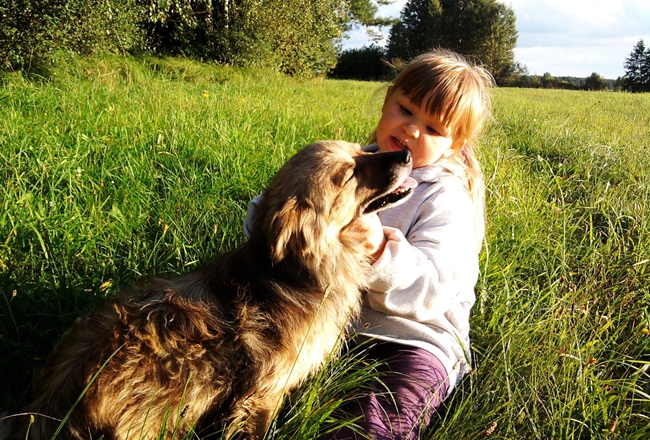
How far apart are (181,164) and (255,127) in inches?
66.2

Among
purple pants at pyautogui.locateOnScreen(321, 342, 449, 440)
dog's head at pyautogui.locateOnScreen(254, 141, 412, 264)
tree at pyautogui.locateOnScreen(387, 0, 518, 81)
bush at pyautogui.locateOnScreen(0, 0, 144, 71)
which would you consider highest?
tree at pyautogui.locateOnScreen(387, 0, 518, 81)

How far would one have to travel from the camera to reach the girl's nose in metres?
2.83

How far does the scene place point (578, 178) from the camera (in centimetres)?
498

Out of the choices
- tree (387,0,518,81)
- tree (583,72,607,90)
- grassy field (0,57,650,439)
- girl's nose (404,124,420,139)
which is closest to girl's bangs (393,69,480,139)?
girl's nose (404,124,420,139)

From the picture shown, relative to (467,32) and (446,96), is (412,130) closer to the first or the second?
(446,96)

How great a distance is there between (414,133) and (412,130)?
2 centimetres

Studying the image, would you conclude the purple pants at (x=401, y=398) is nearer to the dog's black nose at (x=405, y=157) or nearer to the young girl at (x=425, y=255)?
the young girl at (x=425, y=255)

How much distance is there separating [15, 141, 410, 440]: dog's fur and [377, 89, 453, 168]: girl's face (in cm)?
59

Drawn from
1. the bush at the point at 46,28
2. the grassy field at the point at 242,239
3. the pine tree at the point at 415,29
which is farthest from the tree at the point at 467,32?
the grassy field at the point at 242,239

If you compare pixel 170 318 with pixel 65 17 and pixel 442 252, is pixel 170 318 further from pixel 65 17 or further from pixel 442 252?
pixel 65 17

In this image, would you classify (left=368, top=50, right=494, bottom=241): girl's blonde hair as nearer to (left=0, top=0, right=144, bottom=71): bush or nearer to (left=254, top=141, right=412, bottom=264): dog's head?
(left=254, top=141, right=412, bottom=264): dog's head

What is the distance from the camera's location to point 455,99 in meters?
2.81

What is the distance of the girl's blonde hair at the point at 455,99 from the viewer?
2.82m

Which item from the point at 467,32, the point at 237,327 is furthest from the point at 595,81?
the point at 237,327
